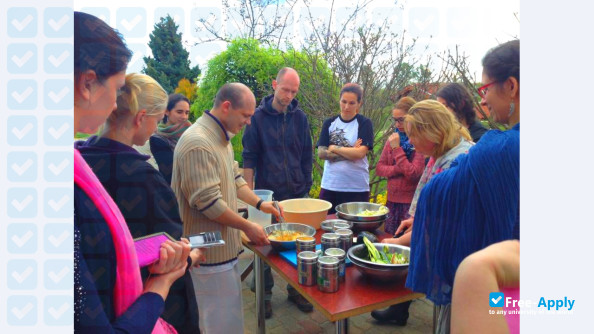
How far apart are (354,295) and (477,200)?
69cm

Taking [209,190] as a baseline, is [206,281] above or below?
below

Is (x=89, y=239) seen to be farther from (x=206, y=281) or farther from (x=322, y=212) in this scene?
(x=322, y=212)

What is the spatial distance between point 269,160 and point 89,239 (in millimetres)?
2625

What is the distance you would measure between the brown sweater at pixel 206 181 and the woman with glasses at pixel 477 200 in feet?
3.63

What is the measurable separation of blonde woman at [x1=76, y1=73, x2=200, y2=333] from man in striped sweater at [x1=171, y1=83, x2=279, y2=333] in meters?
0.50

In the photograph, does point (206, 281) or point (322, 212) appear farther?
point (322, 212)

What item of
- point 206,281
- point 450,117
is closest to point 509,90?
point 450,117

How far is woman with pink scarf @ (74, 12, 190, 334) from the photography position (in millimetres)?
806

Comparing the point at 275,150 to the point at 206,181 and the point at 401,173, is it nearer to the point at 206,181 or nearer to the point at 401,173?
the point at 401,173

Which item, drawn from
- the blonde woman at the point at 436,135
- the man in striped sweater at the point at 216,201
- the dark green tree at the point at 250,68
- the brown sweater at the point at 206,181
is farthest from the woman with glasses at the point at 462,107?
the dark green tree at the point at 250,68

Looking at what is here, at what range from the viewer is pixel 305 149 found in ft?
12.0

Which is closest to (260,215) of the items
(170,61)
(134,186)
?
(134,186)

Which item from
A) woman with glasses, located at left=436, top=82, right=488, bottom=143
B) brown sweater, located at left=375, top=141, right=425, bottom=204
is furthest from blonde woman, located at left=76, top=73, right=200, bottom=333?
brown sweater, located at left=375, top=141, right=425, bottom=204

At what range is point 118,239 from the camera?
2.99ft
